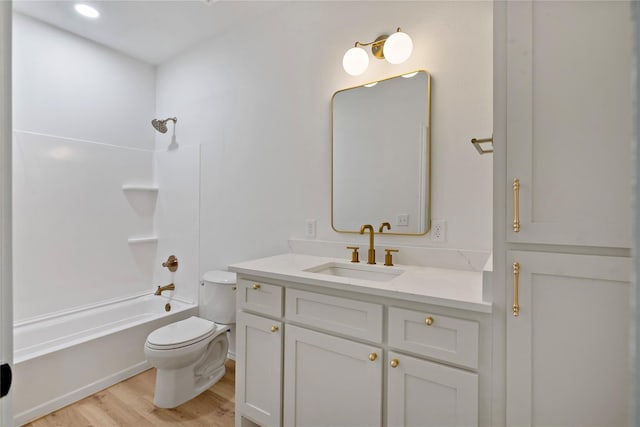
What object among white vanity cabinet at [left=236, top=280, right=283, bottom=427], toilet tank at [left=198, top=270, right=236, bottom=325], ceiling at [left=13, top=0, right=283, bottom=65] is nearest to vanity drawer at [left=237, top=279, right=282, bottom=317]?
white vanity cabinet at [left=236, top=280, right=283, bottom=427]

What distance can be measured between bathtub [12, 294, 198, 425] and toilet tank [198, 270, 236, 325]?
398mm

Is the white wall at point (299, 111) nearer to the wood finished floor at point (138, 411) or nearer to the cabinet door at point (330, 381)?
the cabinet door at point (330, 381)

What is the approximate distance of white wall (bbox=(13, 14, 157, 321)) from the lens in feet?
7.70

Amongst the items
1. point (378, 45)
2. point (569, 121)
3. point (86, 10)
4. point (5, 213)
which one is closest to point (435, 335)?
point (569, 121)

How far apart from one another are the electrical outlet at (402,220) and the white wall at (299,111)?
9 centimetres

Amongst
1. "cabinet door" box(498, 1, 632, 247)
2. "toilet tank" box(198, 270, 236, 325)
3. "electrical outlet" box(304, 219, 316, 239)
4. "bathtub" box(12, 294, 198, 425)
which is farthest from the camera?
"toilet tank" box(198, 270, 236, 325)

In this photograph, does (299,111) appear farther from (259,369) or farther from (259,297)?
(259,369)

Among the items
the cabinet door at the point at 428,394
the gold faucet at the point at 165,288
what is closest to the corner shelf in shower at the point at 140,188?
the gold faucet at the point at 165,288

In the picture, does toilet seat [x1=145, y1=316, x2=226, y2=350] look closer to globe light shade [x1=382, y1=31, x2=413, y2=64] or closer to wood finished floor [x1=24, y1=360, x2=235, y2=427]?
wood finished floor [x1=24, y1=360, x2=235, y2=427]

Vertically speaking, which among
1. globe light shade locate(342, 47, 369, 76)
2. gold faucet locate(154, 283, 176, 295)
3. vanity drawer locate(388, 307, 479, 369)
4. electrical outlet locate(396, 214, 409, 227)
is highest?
globe light shade locate(342, 47, 369, 76)

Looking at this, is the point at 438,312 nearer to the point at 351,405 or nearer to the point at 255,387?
the point at 351,405

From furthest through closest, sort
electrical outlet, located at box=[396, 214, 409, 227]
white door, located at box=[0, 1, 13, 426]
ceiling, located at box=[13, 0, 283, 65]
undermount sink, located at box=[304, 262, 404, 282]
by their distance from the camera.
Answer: ceiling, located at box=[13, 0, 283, 65]
electrical outlet, located at box=[396, 214, 409, 227]
undermount sink, located at box=[304, 262, 404, 282]
white door, located at box=[0, 1, 13, 426]

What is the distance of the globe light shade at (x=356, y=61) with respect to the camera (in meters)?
1.85

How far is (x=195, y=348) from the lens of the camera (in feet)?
6.69
